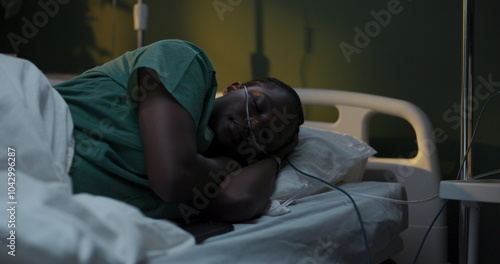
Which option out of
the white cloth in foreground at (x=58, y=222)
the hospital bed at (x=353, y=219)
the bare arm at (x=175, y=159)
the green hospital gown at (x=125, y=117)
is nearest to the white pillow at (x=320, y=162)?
the hospital bed at (x=353, y=219)

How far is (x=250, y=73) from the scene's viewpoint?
2.70 metres

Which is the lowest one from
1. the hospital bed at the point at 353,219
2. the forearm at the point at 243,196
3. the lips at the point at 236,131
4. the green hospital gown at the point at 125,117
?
the hospital bed at the point at 353,219

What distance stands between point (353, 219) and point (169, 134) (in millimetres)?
624

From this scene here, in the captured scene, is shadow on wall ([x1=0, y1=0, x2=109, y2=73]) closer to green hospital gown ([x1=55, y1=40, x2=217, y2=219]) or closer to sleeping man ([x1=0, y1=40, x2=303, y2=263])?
sleeping man ([x1=0, y1=40, x2=303, y2=263])

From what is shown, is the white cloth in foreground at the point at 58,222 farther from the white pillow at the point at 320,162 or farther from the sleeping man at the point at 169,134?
the white pillow at the point at 320,162

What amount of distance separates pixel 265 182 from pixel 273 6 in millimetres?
1387

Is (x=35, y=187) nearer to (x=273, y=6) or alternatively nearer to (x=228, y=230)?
(x=228, y=230)

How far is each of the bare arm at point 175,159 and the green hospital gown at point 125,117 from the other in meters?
0.03

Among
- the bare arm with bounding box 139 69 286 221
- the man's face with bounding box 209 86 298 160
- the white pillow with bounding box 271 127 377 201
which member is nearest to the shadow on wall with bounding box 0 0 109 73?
the white pillow with bounding box 271 127 377 201

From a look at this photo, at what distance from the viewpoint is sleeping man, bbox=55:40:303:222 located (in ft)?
3.73

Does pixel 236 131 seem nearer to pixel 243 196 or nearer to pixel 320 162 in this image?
pixel 243 196

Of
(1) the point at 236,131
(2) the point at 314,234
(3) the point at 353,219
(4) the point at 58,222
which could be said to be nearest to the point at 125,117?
(1) the point at 236,131

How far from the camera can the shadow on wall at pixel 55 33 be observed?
305 centimetres

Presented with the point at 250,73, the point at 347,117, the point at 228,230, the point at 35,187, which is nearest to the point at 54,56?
the point at 250,73
